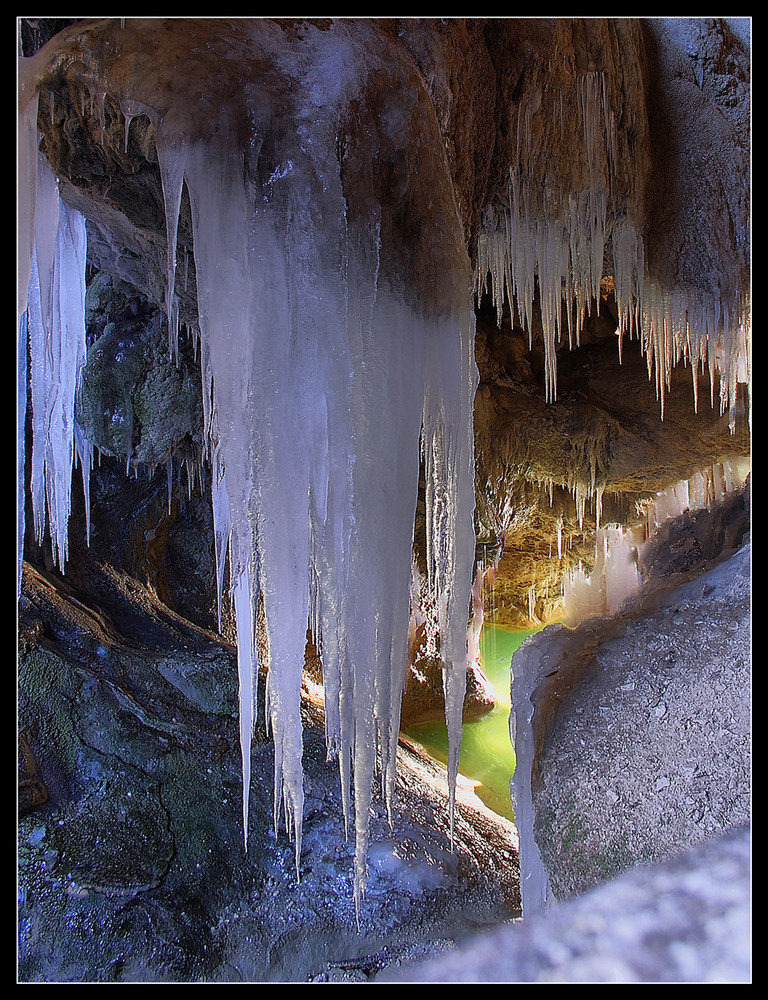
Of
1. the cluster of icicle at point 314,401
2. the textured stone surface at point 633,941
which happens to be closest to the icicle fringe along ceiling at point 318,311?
the cluster of icicle at point 314,401

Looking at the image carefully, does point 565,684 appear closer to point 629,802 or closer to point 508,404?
point 629,802

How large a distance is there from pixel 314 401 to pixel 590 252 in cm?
210

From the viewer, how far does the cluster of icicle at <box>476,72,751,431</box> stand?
3.03 meters

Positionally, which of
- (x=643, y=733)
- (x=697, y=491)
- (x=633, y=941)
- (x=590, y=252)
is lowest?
(x=643, y=733)

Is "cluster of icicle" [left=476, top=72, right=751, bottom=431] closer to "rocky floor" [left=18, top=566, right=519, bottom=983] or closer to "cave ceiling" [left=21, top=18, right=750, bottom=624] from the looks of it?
"cave ceiling" [left=21, top=18, right=750, bottom=624]

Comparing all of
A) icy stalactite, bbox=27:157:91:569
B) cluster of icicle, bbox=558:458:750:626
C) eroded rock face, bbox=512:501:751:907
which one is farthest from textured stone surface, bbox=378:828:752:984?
cluster of icicle, bbox=558:458:750:626

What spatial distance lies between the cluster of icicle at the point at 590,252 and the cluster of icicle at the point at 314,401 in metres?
1.06

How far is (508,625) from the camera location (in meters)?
10.1

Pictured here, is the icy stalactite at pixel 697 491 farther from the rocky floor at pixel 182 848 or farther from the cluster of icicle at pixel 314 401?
the cluster of icicle at pixel 314 401

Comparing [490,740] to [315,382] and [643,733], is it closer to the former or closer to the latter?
[643,733]

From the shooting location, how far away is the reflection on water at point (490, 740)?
20.0 feet

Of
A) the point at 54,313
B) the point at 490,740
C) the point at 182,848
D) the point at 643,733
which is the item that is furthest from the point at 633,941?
the point at 490,740

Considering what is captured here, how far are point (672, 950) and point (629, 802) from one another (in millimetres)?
1787

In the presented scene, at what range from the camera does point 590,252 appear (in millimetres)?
3408
